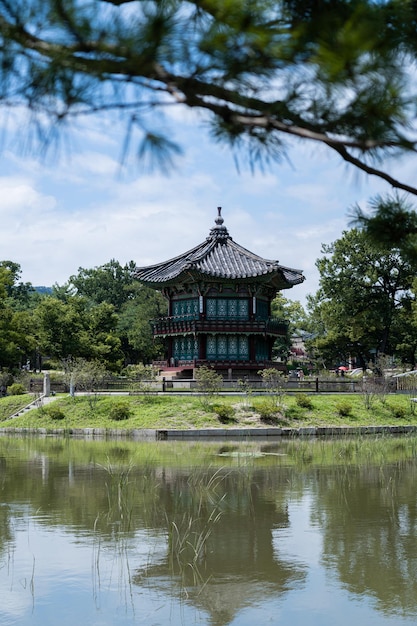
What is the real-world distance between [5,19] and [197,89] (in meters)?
1.07

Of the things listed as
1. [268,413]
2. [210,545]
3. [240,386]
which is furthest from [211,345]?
[210,545]

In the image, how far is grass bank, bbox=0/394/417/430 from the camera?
2881 cm

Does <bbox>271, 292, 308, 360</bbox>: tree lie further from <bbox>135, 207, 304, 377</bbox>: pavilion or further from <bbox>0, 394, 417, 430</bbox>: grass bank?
<bbox>0, 394, 417, 430</bbox>: grass bank

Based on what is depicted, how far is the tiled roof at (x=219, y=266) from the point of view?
39906mm

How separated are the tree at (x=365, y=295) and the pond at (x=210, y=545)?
99.3 feet

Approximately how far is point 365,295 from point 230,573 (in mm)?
40683

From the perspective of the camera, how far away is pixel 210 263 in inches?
1635

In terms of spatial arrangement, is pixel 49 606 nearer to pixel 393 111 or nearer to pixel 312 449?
pixel 393 111

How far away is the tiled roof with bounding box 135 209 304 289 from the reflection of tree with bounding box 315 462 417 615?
2381cm

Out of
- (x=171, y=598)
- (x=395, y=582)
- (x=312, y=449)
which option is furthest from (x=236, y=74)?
(x=312, y=449)

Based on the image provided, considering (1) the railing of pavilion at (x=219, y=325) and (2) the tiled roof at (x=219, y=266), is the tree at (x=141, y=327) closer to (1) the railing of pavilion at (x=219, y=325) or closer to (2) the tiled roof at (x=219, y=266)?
(2) the tiled roof at (x=219, y=266)

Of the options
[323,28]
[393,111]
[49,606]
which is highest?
[323,28]

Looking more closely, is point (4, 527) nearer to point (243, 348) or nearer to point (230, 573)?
point (230, 573)

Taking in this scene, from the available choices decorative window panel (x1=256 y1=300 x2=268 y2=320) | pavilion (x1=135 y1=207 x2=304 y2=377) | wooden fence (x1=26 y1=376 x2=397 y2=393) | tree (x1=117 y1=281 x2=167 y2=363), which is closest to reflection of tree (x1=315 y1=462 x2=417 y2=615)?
wooden fence (x1=26 y1=376 x2=397 y2=393)
